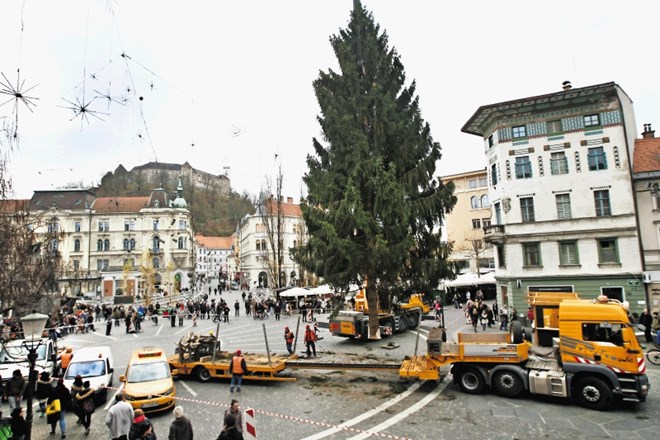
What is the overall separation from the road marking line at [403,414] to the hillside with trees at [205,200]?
8954 cm

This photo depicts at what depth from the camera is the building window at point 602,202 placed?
27375mm

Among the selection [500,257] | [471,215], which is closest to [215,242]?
[471,215]

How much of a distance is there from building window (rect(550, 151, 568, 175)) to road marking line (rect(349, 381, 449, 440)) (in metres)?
20.6

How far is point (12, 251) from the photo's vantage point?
20672 mm

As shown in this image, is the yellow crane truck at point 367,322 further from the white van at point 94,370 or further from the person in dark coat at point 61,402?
the person in dark coat at point 61,402

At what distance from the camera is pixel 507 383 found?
12883mm

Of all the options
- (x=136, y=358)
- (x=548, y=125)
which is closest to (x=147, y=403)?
(x=136, y=358)

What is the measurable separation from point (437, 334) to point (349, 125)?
42.6 feet

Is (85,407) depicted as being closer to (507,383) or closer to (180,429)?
(180,429)

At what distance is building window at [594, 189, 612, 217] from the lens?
89.8 ft

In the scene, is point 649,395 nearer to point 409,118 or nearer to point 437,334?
point 437,334

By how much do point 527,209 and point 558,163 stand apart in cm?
373

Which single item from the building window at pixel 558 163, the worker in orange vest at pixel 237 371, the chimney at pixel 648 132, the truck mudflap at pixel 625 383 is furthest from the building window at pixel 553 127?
the worker in orange vest at pixel 237 371

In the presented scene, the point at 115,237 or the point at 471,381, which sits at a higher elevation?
the point at 115,237
